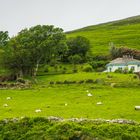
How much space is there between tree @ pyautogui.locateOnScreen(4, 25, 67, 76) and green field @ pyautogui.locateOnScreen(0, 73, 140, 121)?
19.3 m

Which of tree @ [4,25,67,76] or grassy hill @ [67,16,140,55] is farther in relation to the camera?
grassy hill @ [67,16,140,55]

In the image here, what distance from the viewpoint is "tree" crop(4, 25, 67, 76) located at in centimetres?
8019

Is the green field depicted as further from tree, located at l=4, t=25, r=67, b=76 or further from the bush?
the bush

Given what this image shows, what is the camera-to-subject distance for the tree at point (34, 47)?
80188 mm

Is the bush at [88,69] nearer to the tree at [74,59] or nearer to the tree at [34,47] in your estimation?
the tree at [74,59]

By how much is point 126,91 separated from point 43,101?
1053 cm

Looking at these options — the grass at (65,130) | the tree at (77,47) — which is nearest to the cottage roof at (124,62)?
the tree at (77,47)

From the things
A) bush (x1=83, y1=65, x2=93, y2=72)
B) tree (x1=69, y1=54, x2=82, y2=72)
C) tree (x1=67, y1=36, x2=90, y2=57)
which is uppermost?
tree (x1=67, y1=36, x2=90, y2=57)

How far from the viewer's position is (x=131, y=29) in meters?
166

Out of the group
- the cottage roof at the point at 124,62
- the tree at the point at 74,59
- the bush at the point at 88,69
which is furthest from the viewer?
the tree at the point at 74,59

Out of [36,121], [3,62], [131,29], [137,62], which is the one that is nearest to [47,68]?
[3,62]

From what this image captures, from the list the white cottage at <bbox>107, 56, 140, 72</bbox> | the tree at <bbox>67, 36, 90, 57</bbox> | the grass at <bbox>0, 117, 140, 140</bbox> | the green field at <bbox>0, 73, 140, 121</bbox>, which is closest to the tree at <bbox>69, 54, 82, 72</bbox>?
the tree at <bbox>67, 36, 90, 57</bbox>

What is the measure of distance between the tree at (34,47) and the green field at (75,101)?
1928cm

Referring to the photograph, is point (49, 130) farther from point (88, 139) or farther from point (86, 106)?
point (86, 106)
